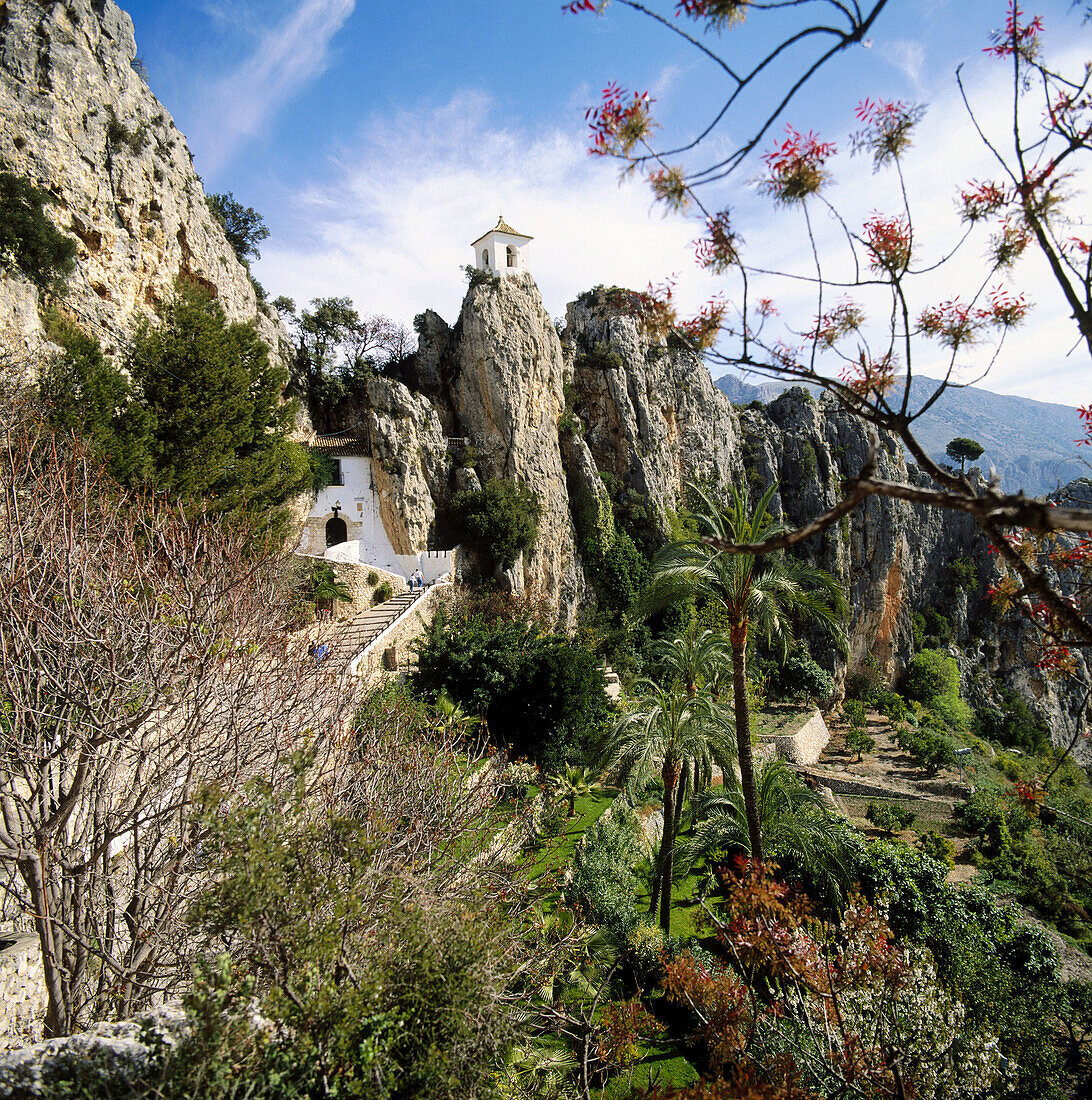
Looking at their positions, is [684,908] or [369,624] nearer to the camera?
[684,908]

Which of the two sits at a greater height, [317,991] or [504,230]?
[504,230]

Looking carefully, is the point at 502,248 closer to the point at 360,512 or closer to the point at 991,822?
the point at 360,512

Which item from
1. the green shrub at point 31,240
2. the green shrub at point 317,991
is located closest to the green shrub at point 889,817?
the green shrub at point 317,991

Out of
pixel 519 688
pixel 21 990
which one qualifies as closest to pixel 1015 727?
pixel 519 688

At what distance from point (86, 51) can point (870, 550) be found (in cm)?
4646

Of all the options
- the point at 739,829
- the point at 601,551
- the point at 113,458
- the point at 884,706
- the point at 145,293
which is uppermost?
the point at 145,293

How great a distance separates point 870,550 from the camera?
4019 centimetres

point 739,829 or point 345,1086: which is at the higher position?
point 345,1086

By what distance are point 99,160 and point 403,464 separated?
44.0 feet

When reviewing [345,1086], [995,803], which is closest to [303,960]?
[345,1086]

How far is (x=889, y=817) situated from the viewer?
1730 centimetres

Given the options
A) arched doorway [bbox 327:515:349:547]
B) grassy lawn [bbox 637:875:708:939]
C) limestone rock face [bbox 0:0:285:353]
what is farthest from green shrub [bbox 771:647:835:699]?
limestone rock face [bbox 0:0:285:353]

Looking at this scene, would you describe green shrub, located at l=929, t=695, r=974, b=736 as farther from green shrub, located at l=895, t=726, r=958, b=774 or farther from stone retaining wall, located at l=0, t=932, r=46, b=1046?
stone retaining wall, located at l=0, t=932, r=46, b=1046

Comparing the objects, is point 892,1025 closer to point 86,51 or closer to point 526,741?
point 526,741
